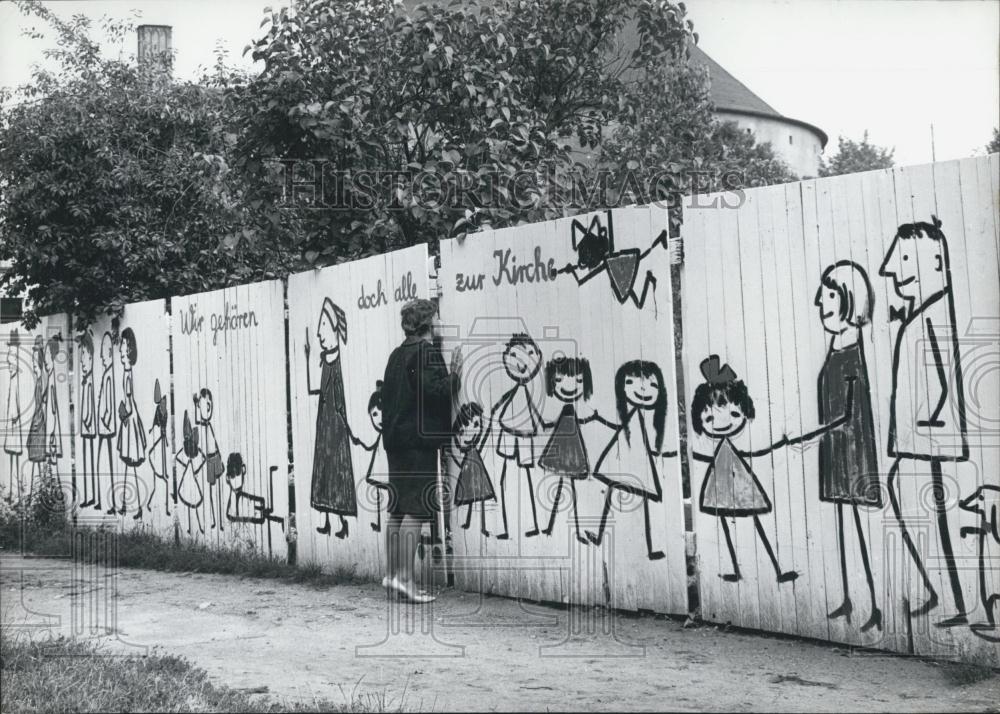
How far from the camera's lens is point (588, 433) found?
6.24 meters

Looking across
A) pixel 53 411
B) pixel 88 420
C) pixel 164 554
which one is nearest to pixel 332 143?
pixel 164 554

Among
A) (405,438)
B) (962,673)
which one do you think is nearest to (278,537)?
(405,438)

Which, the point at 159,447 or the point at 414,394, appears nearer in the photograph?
the point at 414,394

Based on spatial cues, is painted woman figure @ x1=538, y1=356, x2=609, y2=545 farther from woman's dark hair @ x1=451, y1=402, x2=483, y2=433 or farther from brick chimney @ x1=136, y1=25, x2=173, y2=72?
brick chimney @ x1=136, y1=25, x2=173, y2=72

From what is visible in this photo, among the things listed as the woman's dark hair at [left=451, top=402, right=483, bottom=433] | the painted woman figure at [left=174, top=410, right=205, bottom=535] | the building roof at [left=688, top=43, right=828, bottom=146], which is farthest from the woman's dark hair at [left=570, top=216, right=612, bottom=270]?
the building roof at [left=688, top=43, right=828, bottom=146]

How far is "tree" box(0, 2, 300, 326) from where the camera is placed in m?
11.1

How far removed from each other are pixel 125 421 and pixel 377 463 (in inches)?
171

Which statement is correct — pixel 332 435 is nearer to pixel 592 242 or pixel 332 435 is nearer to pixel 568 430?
pixel 568 430

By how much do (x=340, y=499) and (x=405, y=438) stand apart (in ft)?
4.34

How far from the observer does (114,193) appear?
11359 millimetres

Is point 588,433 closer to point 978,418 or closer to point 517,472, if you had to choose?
point 517,472

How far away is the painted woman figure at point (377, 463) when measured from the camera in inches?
292

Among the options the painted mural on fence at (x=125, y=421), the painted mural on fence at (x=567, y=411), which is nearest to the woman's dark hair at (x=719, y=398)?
the painted mural on fence at (x=567, y=411)

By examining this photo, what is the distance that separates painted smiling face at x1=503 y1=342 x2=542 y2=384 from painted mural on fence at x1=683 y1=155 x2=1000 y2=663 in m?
1.12
